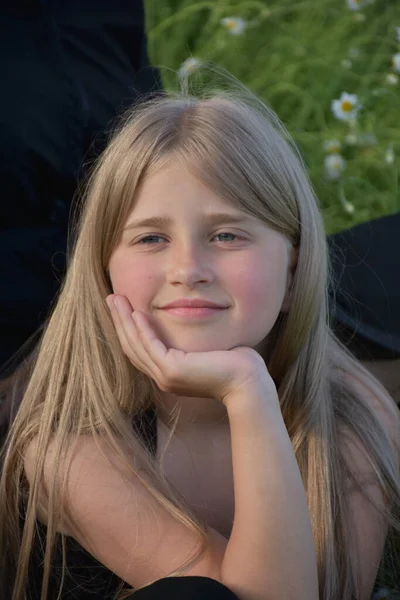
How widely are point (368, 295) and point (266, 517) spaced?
0.95 metres

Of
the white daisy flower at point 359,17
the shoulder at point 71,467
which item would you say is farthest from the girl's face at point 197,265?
the white daisy flower at point 359,17

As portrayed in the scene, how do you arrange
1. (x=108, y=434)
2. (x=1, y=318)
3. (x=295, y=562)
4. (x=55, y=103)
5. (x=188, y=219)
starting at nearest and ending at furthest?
(x=295, y=562)
(x=188, y=219)
(x=108, y=434)
(x=1, y=318)
(x=55, y=103)

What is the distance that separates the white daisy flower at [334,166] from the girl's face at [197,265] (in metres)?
1.44

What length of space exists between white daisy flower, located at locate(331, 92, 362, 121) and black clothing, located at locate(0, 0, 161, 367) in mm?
946

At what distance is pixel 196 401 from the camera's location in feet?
6.00

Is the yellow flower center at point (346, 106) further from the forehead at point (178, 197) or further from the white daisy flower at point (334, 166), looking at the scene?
the forehead at point (178, 197)

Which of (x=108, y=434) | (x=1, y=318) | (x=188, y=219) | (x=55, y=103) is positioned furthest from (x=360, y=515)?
(x=55, y=103)

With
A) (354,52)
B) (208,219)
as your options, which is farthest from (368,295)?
(354,52)

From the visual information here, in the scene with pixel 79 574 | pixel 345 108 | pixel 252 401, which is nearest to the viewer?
pixel 252 401

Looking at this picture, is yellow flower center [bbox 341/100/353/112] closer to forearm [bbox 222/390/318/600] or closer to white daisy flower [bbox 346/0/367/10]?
white daisy flower [bbox 346/0/367/10]

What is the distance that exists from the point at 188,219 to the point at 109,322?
1.02 feet

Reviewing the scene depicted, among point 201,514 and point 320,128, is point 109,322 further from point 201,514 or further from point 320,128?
point 320,128

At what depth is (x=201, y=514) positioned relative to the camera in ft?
5.99

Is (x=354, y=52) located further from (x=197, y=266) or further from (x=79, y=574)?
(x=79, y=574)
